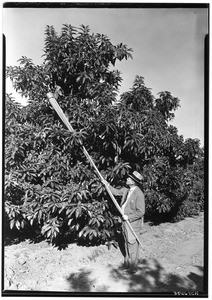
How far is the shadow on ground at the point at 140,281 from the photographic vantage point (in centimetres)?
345

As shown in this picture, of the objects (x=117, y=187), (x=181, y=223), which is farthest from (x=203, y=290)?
(x=181, y=223)

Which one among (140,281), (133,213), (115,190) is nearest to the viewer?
(140,281)

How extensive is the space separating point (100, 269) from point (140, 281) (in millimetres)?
749

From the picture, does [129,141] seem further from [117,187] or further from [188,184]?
[188,184]

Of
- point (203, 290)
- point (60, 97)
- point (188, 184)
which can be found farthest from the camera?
point (188, 184)

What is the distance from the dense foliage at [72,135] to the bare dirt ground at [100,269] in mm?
528

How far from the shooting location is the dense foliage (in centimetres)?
373

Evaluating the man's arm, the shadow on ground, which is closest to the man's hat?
the man's arm

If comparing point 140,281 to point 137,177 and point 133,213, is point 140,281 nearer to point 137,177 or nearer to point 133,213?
point 133,213

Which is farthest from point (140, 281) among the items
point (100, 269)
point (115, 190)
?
point (115, 190)

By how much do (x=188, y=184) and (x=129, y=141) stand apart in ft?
9.80

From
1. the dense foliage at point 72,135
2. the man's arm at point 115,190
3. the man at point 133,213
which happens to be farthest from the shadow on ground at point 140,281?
the man's arm at point 115,190

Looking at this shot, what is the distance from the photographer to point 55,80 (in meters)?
4.40

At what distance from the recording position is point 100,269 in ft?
12.9
